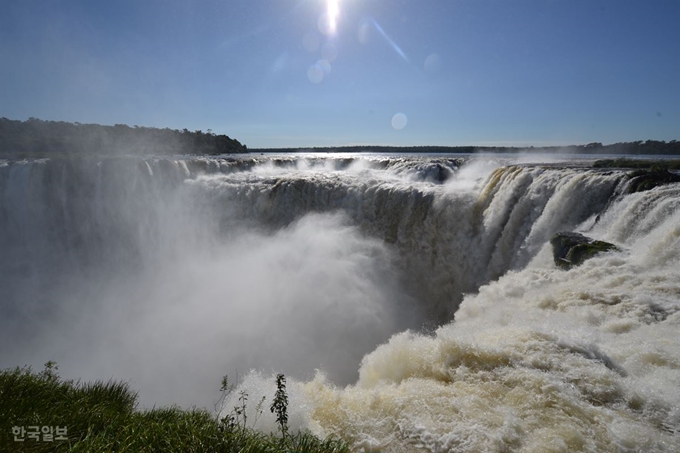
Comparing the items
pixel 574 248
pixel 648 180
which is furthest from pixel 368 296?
pixel 648 180

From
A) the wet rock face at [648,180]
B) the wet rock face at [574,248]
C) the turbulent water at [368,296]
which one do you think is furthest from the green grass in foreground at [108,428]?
the wet rock face at [648,180]

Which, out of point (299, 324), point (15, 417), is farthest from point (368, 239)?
point (15, 417)

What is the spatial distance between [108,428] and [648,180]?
504 inches

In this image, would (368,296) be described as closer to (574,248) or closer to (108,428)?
(574,248)

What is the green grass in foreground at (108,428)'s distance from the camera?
2797mm

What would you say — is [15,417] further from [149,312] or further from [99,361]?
[149,312]

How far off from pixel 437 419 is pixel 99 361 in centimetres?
1217

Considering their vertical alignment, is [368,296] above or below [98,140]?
below

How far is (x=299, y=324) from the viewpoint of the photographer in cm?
1145

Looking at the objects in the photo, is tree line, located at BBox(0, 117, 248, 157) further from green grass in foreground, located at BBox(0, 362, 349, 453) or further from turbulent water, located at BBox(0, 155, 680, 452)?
green grass in foreground, located at BBox(0, 362, 349, 453)

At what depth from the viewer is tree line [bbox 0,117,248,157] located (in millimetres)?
45344

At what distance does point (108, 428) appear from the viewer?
3102 mm

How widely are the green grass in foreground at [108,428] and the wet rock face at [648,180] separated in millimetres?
10480

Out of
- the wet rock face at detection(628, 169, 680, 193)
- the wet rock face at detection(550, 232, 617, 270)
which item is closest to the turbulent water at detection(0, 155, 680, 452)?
the wet rock face at detection(550, 232, 617, 270)
